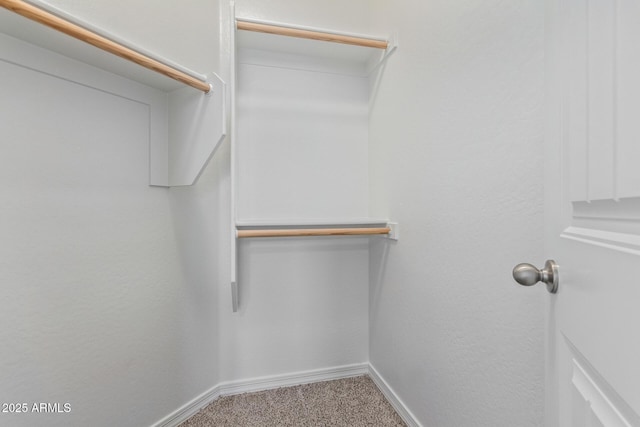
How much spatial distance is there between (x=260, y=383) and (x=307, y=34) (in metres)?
1.75

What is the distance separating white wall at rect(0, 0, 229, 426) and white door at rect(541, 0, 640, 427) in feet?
4.21

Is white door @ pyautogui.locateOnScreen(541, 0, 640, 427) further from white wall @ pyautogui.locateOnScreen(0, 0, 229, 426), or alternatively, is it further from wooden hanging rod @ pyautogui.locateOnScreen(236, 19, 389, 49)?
white wall @ pyautogui.locateOnScreen(0, 0, 229, 426)

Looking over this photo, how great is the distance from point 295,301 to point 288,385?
0.45 m

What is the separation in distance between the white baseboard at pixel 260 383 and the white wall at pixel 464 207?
1.11ft

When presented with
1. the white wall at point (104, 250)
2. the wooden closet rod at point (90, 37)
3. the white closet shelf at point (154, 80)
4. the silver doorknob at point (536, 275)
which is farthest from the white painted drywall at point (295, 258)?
the silver doorknob at point (536, 275)

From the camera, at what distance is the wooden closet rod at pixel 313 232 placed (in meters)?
1.30

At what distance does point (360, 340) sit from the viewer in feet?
5.75

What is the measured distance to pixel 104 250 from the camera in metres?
1.07

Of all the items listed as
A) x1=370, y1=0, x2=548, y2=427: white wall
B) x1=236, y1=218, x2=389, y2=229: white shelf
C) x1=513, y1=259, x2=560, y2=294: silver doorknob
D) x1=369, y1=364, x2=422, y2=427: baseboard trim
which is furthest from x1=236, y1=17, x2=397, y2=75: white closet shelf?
x1=369, y1=364, x2=422, y2=427: baseboard trim

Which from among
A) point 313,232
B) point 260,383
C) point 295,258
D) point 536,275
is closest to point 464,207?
point 536,275

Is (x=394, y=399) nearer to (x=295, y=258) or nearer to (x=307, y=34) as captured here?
(x=295, y=258)

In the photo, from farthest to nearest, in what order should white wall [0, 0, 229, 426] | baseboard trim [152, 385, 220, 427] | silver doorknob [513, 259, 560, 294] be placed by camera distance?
1. baseboard trim [152, 385, 220, 427]
2. white wall [0, 0, 229, 426]
3. silver doorknob [513, 259, 560, 294]

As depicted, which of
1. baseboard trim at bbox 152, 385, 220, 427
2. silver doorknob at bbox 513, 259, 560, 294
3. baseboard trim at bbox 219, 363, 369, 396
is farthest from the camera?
baseboard trim at bbox 219, 363, 369, 396

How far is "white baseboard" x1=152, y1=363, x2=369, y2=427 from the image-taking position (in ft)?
4.43
